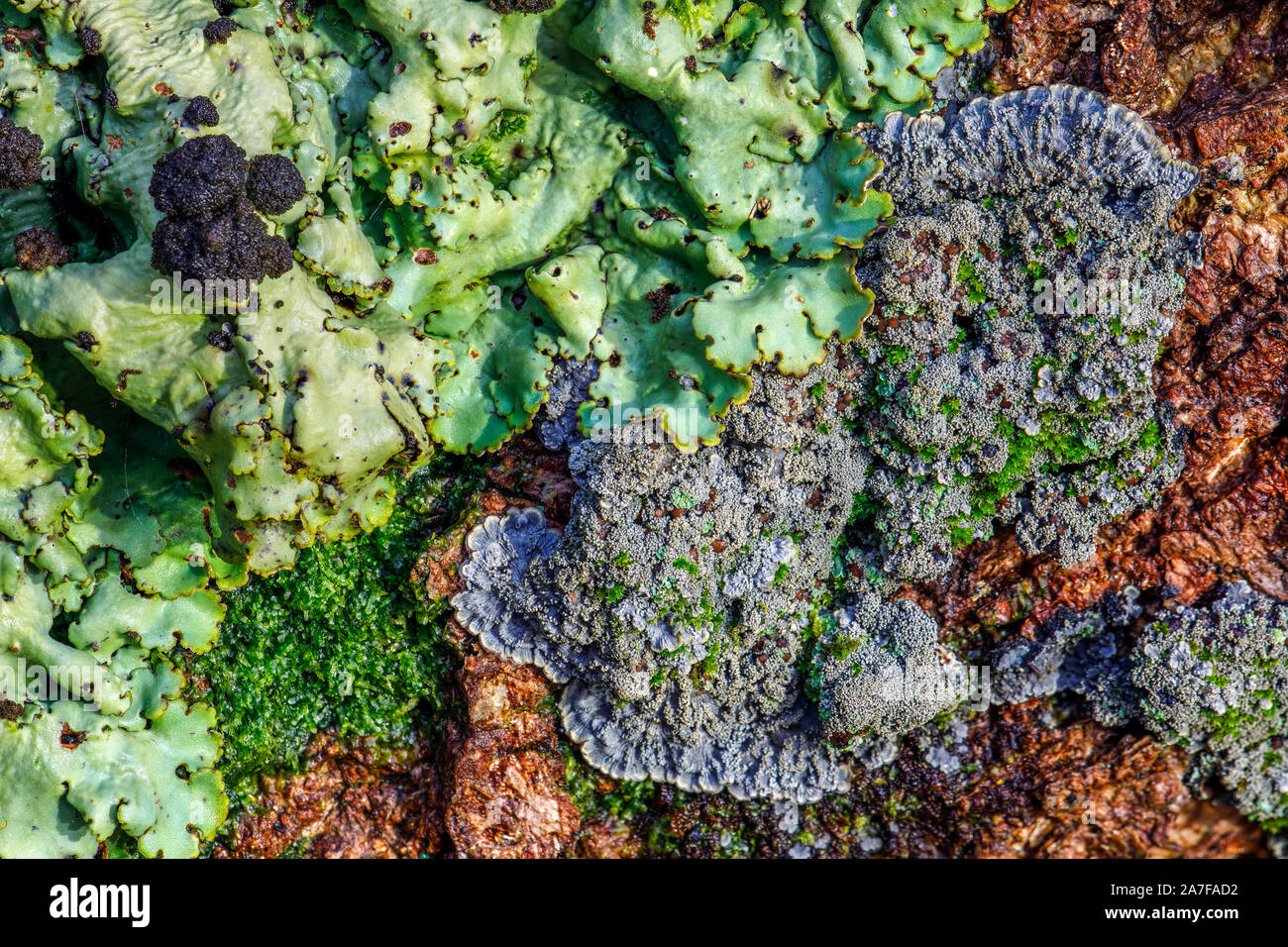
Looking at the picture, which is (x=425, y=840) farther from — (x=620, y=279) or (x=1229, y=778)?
(x=1229, y=778)

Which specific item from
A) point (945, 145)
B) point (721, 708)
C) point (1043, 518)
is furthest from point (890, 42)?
point (721, 708)

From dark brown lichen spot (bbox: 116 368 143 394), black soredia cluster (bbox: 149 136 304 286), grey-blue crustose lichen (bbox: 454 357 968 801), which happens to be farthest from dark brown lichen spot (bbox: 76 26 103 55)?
grey-blue crustose lichen (bbox: 454 357 968 801)

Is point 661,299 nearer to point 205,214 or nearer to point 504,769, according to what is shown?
point 205,214

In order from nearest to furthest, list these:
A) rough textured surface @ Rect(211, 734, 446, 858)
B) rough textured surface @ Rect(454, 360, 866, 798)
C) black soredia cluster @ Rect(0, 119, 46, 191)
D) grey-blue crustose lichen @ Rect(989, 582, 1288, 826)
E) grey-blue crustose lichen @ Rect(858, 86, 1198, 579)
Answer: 1. black soredia cluster @ Rect(0, 119, 46, 191)
2. grey-blue crustose lichen @ Rect(858, 86, 1198, 579)
3. rough textured surface @ Rect(454, 360, 866, 798)
4. grey-blue crustose lichen @ Rect(989, 582, 1288, 826)
5. rough textured surface @ Rect(211, 734, 446, 858)

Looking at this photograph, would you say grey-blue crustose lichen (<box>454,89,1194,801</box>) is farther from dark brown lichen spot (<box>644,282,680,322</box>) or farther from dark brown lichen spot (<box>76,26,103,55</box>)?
dark brown lichen spot (<box>76,26,103,55</box>)

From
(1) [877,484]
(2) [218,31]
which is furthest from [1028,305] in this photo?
(2) [218,31]

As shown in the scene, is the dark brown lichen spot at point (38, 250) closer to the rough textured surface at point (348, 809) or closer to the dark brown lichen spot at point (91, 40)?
the dark brown lichen spot at point (91, 40)

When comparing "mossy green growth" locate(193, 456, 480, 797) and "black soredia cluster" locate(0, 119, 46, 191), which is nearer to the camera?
"black soredia cluster" locate(0, 119, 46, 191)
